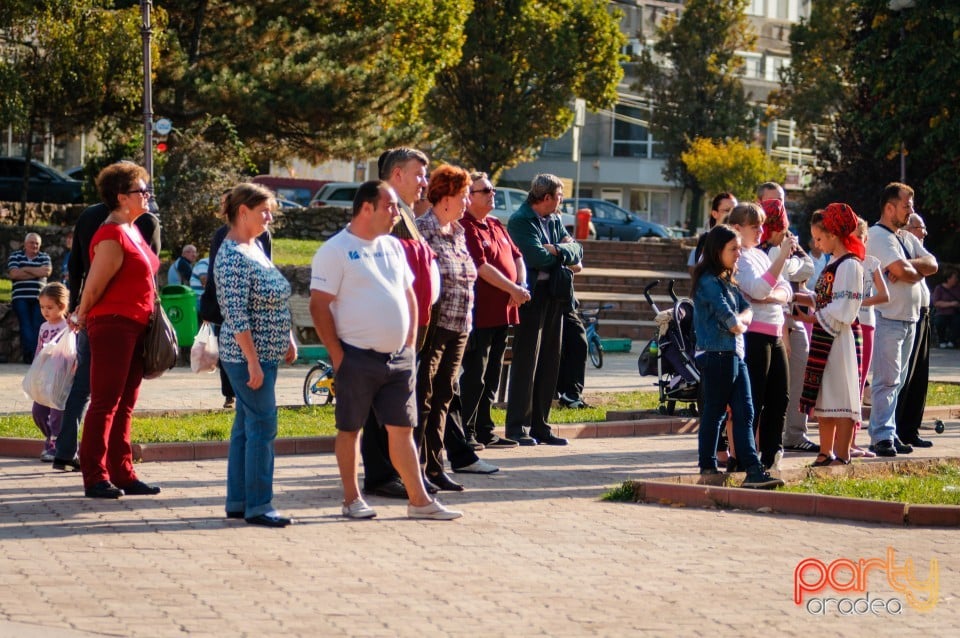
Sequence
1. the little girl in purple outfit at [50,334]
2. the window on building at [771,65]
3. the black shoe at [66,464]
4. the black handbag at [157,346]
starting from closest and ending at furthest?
the black handbag at [157,346] < the black shoe at [66,464] < the little girl in purple outfit at [50,334] < the window on building at [771,65]

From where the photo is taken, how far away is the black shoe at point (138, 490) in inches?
368

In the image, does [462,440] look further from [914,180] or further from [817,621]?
[914,180]

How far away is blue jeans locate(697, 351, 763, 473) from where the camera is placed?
32.1ft

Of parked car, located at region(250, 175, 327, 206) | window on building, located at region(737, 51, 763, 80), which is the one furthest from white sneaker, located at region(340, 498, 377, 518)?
window on building, located at region(737, 51, 763, 80)

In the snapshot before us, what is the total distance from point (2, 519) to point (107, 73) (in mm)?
20737

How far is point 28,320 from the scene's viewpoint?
70.2 ft

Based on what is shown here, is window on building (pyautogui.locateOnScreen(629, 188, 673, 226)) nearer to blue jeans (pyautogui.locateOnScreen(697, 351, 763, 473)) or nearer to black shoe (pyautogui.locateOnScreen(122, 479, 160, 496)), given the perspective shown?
blue jeans (pyautogui.locateOnScreen(697, 351, 763, 473))

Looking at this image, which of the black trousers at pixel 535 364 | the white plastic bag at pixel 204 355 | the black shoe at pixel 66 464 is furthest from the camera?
the black trousers at pixel 535 364

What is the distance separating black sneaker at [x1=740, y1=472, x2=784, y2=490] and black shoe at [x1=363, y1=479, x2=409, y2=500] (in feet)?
6.91

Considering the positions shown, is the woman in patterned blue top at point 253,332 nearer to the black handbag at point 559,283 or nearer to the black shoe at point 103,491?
the black shoe at point 103,491

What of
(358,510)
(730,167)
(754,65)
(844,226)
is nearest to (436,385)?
(358,510)

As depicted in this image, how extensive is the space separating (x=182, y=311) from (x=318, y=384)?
594 cm

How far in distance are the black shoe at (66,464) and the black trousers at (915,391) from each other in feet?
21.2

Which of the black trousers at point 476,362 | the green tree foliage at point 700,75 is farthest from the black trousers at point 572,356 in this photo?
the green tree foliage at point 700,75
